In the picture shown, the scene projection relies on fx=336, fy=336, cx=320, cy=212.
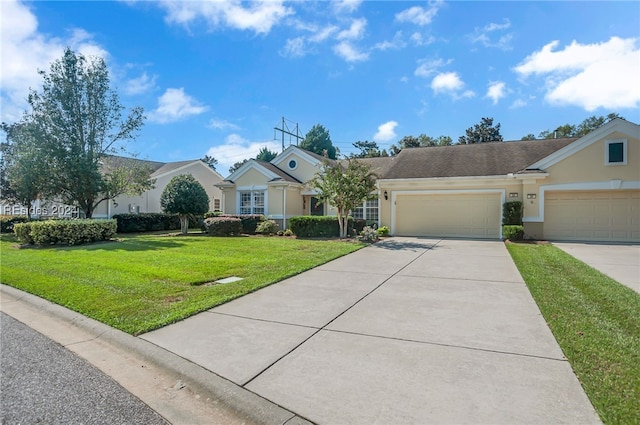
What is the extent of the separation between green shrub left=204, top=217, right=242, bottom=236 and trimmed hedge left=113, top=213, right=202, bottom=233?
8202 millimetres

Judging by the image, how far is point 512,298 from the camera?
5.79 m

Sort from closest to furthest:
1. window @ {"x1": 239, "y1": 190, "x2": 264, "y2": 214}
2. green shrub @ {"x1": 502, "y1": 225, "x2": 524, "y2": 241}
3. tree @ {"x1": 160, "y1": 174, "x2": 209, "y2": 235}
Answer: green shrub @ {"x1": 502, "y1": 225, "x2": 524, "y2": 241}
tree @ {"x1": 160, "y1": 174, "x2": 209, "y2": 235}
window @ {"x1": 239, "y1": 190, "x2": 264, "y2": 214}

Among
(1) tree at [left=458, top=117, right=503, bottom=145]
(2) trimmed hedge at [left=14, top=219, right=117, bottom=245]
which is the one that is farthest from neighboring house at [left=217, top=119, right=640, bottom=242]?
(1) tree at [left=458, top=117, right=503, bottom=145]

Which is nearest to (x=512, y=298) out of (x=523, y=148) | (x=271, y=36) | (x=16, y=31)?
(x=271, y=36)

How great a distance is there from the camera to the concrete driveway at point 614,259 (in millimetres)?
7492

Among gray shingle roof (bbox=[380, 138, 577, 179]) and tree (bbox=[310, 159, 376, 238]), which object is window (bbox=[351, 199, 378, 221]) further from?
tree (bbox=[310, 159, 376, 238])

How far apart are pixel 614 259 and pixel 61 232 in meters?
20.1

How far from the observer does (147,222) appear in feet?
80.1

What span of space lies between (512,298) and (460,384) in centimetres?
348

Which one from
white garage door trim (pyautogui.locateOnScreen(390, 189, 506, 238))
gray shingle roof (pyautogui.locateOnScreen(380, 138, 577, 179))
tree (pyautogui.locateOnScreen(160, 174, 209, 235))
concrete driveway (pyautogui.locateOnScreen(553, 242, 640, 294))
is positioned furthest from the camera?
tree (pyautogui.locateOnScreen(160, 174, 209, 235))

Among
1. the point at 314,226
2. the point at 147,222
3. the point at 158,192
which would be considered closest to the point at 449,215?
the point at 314,226

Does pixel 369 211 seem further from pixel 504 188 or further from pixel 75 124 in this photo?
pixel 75 124

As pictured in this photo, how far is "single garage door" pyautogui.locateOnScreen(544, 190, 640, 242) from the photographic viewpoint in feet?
48.0

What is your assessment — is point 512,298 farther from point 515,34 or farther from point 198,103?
point 198,103
